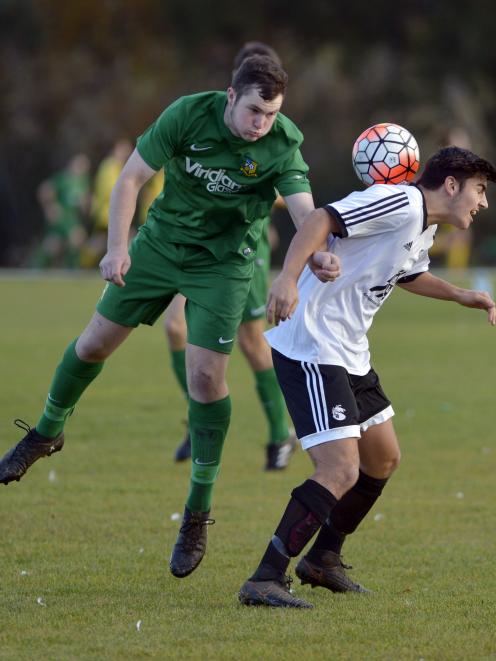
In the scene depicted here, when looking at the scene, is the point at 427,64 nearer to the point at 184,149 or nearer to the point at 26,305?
the point at 26,305

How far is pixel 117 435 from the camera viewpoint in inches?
356

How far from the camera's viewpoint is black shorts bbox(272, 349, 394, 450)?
480 cm

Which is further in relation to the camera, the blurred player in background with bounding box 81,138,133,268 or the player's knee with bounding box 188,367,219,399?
the blurred player in background with bounding box 81,138,133,268

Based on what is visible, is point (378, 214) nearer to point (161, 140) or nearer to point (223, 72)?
point (161, 140)

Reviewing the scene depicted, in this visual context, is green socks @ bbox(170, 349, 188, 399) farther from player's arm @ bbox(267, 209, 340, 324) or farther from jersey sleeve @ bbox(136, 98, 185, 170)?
player's arm @ bbox(267, 209, 340, 324)

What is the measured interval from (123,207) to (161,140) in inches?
12.8

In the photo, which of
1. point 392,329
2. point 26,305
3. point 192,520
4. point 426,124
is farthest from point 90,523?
point 426,124

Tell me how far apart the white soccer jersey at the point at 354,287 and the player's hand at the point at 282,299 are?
Result: 0.38 metres

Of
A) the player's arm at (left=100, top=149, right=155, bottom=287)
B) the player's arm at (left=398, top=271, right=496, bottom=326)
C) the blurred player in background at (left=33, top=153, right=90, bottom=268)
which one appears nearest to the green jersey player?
the player's arm at (left=100, top=149, right=155, bottom=287)

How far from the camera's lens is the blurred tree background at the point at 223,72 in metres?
35.9

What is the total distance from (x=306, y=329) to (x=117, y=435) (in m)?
4.38

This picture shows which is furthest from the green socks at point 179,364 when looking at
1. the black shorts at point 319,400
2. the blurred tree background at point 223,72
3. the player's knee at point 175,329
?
the blurred tree background at point 223,72

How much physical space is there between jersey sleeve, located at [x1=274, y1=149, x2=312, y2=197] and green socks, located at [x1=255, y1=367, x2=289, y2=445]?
2.88 metres

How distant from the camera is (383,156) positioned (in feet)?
16.9
